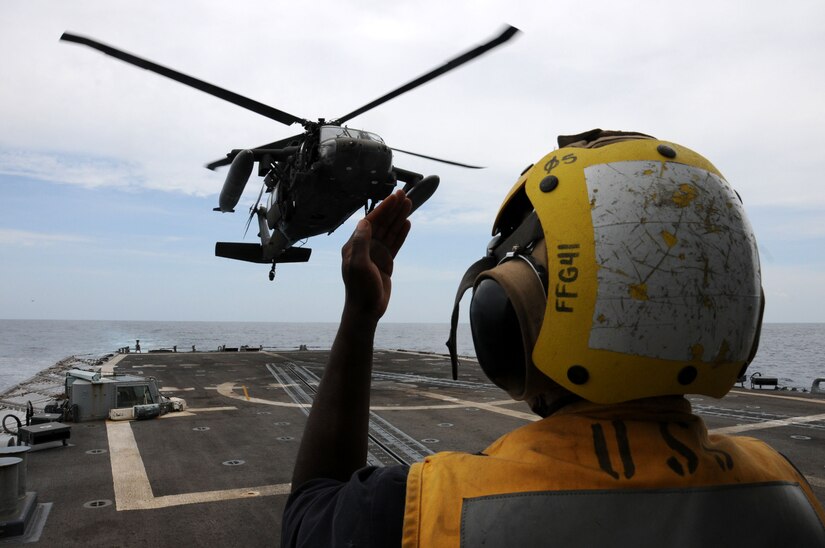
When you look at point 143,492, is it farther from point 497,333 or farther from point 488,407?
point 488,407

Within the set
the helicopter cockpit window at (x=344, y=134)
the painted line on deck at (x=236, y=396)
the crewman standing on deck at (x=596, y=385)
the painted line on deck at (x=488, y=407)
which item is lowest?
the painted line on deck at (x=236, y=396)

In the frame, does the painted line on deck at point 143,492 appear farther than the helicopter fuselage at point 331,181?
No

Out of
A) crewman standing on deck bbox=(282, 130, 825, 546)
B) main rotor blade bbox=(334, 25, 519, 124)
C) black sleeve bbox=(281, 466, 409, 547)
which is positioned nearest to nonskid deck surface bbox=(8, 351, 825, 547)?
black sleeve bbox=(281, 466, 409, 547)

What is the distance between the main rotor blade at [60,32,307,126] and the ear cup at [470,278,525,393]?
521 inches

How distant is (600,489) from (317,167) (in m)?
14.3

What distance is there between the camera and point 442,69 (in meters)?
12.8

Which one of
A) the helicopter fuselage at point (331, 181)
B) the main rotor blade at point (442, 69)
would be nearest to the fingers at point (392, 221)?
the main rotor blade at point (442, 69)

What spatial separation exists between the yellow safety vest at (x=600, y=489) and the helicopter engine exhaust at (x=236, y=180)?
14.6 meters

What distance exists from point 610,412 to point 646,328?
0.27m

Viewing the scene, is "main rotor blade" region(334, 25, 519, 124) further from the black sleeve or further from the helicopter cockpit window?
the black sleeve

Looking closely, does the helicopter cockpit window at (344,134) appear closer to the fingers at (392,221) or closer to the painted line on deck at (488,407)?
the painted line on deck at (488,407)

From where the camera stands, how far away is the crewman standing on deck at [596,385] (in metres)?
1.31

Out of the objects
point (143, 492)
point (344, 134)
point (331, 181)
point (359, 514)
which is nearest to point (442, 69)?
point (344, 134)

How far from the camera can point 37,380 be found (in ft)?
99.3
